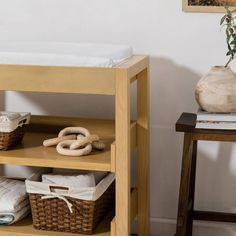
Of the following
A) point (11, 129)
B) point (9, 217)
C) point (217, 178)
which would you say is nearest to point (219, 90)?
point (217, 178)

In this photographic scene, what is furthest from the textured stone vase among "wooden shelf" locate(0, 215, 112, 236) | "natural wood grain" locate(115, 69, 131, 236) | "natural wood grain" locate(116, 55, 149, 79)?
"wooden shelf" locate(0, 215, 112, 236)

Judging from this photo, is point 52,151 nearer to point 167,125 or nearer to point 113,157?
point 113,157

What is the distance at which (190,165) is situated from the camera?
2105mm

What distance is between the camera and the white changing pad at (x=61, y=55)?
6.23 feet

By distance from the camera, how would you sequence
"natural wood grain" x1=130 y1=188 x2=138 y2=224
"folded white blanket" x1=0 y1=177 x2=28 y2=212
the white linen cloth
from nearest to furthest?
the white linen cloth → "folded white blanket" x1=0 y1=177 x2=28 y2=212 → "natural wood grain" x1=130 y1=188 x2=138 y2=224

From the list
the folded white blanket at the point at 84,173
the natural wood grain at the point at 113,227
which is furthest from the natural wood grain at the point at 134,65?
the natural wood grain at the point at 113,227

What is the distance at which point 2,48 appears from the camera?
207 cm

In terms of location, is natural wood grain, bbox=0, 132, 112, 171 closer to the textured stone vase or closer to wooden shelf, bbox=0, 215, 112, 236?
wooden shelf, bbox=0, 215, 112, 236

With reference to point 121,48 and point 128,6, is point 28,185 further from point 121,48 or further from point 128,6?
point 128,6

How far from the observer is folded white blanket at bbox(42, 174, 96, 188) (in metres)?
2.01

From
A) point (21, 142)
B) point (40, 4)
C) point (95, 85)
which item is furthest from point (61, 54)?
point (40, 4)

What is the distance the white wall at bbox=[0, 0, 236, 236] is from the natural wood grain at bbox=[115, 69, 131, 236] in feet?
1.72

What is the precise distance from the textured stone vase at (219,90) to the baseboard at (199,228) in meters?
0.61

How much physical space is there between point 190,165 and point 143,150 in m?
0.23
